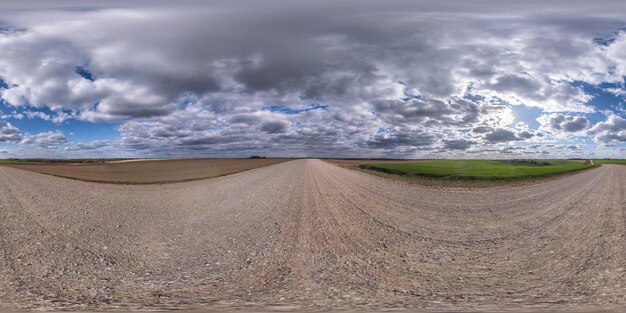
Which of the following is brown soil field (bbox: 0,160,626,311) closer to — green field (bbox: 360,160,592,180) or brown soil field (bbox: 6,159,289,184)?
brown soil field (bbox: 6,159,289,184)

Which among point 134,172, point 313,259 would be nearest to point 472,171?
point 134,172

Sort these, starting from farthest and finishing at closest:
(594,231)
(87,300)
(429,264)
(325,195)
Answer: (325,195), (594,231), (429,264), (87,300)

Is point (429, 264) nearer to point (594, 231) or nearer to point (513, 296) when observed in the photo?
point (513, 296)

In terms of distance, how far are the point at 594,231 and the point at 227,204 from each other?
14.0m

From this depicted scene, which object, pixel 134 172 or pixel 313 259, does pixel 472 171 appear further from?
pixel 313 259

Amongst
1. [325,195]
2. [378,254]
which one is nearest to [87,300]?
[378,254]

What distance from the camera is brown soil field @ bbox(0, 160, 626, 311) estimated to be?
6164 millimetres

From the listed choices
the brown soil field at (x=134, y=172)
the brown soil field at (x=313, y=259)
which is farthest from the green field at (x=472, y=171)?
the brown soil field at (x=313, y=259)

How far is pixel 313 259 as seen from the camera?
8.24 meters

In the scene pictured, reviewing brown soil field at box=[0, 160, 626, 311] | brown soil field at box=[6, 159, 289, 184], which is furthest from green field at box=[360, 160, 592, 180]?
brown soil field at box=[0, 160, 626, 311]

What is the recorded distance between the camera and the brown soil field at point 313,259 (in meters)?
6.16

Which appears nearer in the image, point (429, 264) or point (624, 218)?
point (429, 264)

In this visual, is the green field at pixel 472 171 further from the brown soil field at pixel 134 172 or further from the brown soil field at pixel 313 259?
the brown soil field at pixel 313 259

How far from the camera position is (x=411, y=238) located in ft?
34.0
